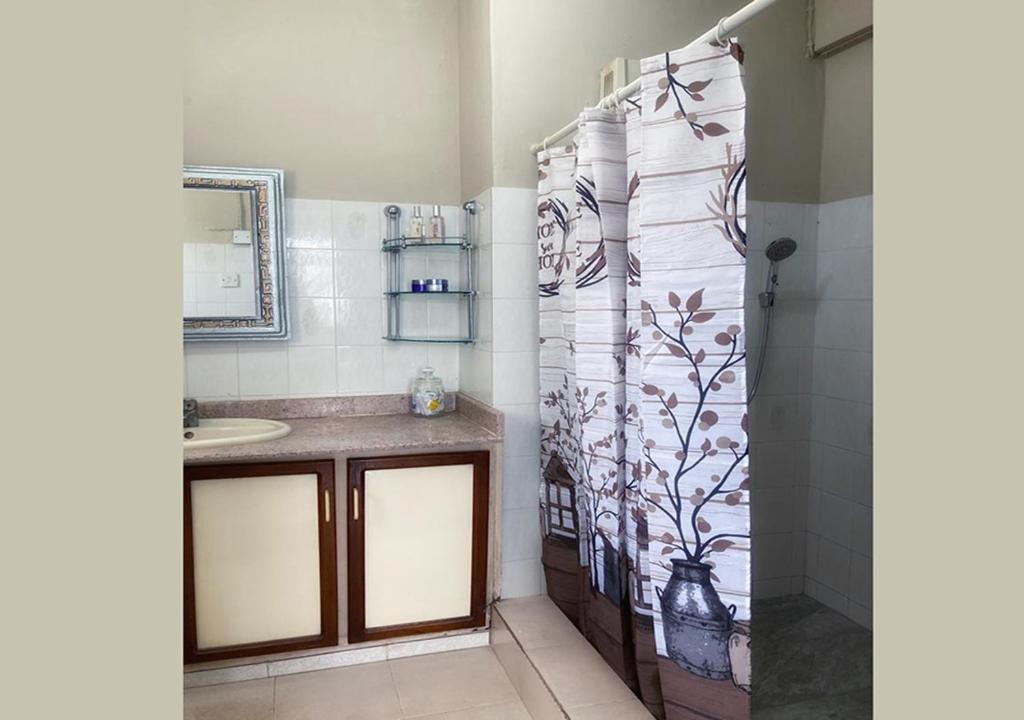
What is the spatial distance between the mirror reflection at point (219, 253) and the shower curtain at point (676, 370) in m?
1.41

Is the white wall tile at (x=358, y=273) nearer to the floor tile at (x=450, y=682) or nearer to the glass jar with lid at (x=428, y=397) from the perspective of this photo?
the glass jar with lid at (x=428, y=397)

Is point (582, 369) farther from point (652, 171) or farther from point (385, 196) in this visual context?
point (385, 196)

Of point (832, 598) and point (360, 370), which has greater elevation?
point (360, 370)

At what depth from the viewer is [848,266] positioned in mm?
2637

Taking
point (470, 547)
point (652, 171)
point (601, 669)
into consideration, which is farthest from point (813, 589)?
point (652, 171)

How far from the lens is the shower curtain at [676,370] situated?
1.46m

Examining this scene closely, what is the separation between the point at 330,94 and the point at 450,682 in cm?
226

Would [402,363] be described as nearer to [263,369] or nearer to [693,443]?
[263,369]

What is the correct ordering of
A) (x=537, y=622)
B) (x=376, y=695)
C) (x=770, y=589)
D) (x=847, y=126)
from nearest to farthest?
(x=376, y=695), (x=537, y=622), (x=847, y=126), (x=770, y=589)

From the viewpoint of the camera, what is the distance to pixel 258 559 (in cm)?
223

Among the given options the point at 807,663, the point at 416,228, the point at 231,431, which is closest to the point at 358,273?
the point at 416,228

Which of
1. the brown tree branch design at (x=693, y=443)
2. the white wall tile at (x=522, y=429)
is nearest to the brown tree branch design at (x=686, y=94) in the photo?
the brown tree branch design at (x=693, y=443)

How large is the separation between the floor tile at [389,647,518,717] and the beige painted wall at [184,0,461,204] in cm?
181

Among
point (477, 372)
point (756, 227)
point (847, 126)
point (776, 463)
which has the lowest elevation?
point (776, 463)
